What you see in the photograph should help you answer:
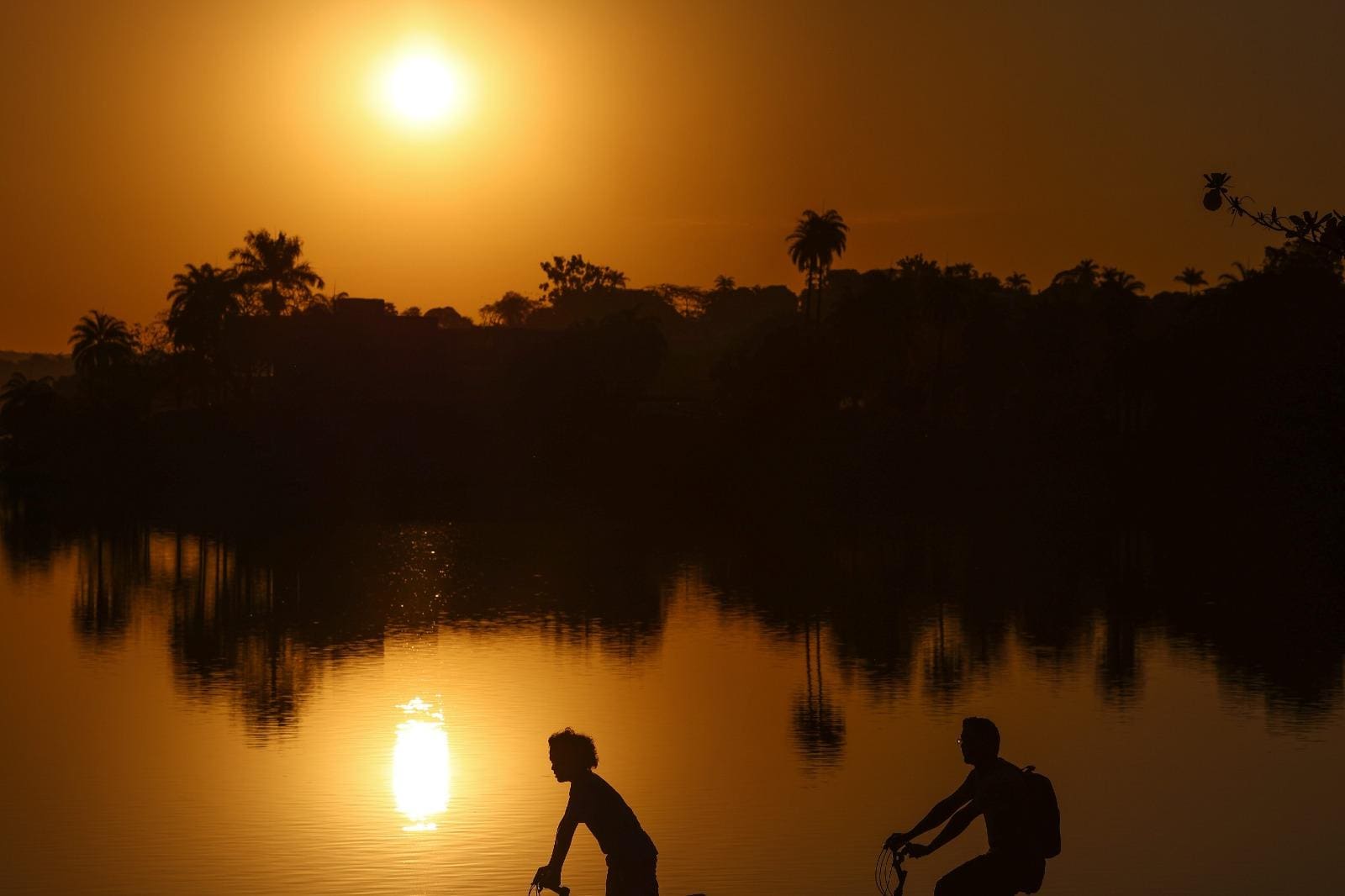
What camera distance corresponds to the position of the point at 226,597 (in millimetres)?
59969

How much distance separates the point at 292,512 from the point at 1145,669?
242ft

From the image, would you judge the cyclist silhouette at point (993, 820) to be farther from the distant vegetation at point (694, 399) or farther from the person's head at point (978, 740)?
the distant vegetation at point (694, 399)

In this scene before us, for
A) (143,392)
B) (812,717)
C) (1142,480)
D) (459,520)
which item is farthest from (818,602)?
(143,392)

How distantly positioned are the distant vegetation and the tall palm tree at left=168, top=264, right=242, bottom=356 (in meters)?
0.22

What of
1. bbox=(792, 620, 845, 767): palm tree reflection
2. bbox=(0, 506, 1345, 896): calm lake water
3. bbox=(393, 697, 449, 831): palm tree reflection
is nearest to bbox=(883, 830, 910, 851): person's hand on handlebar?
bbox=(0, 506, 1345, 896): calm lake water

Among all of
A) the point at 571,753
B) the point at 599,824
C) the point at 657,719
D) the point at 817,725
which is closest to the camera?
the point at 571,753

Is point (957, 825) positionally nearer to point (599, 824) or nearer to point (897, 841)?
point (897, 841)

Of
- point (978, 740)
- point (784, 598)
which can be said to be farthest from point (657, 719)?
point (784, 598)

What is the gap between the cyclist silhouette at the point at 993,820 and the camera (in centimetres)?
1323

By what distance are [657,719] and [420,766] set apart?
277 inches

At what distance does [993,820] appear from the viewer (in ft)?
44.0

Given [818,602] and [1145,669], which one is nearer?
[1145,669]

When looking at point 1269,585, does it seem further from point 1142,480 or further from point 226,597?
point 1142,480

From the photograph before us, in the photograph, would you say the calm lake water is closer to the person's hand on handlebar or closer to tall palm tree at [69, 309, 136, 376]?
the person's hand on handlebar
